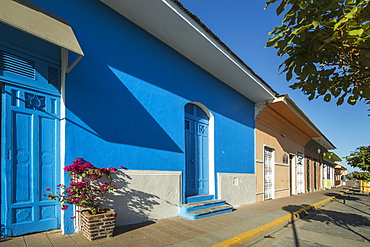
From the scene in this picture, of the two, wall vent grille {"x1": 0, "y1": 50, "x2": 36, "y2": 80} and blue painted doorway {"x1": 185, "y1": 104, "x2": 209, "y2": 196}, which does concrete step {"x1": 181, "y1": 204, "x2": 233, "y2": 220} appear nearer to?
blue painted doorway {"x1": 185, "y1": 104, "x2": 209, "y2": 196}

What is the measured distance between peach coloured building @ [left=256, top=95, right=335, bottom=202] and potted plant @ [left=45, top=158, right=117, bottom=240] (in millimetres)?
8175

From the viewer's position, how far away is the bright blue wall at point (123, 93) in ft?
15.8

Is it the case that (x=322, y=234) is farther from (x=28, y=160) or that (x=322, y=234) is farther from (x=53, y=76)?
(x=53, y=76)

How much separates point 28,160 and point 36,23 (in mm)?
2290

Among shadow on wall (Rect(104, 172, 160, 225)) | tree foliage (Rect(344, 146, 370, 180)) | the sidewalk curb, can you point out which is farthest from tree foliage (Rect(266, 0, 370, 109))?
tree foliage (Rect(344, 146, 370, 180))

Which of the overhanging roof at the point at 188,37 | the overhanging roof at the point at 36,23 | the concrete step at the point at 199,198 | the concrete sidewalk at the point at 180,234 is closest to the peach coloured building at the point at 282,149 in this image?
the overhanging roof at the point at 188,37

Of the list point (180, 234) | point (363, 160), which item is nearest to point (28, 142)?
point (180, 234)

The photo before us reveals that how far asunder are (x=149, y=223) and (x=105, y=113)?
277 centimetres

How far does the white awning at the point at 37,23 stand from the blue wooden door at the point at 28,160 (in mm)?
1177

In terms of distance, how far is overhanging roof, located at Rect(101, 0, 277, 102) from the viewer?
221 inches

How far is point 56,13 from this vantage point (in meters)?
4.58

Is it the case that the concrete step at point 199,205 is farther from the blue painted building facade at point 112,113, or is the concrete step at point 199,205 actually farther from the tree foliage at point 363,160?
the tree foliage at point 363,160

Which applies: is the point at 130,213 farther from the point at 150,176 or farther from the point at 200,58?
the point at 200,58

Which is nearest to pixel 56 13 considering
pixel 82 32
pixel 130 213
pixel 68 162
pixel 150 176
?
pixel 82 32
